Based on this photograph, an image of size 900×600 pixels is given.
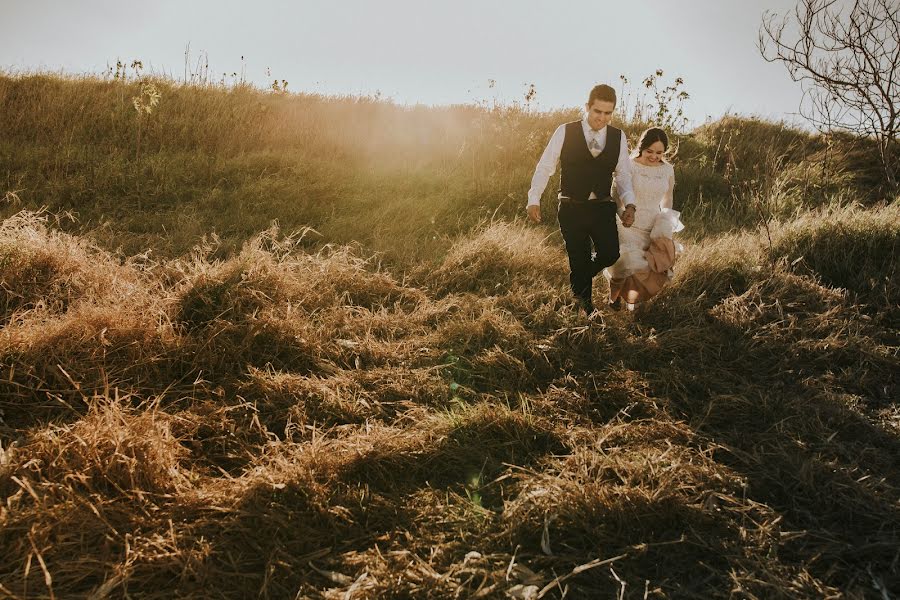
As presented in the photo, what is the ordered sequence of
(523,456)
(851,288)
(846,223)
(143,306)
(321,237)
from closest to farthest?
(523,456) < (143,306) < (851,288) < (846,223) < (321,237)

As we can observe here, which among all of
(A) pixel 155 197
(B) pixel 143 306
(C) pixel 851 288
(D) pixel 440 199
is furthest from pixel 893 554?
(A) pixel 155 197

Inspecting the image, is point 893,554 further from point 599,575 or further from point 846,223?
point 846,223

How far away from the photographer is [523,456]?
115 inches

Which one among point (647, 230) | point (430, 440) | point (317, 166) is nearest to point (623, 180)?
point (647, 230)

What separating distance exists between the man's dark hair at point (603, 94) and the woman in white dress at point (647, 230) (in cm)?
49

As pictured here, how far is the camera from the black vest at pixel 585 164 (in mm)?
4570

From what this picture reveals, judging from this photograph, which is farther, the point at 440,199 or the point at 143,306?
the point at 440,199

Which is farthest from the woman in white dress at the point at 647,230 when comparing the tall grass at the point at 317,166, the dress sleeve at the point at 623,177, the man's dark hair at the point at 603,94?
the tall grass at the point at 317,166

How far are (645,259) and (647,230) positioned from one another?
32cm

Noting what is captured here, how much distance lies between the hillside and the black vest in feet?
3.08

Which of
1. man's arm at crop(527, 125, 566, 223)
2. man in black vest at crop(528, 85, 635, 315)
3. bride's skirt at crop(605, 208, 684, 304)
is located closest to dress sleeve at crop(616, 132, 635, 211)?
man in black vest at crop(528, 85, 635, 315)

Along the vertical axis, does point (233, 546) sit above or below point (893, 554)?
below

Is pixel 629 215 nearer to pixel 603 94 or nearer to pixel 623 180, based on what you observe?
pixel 623 180

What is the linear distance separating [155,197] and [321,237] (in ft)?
8.81
